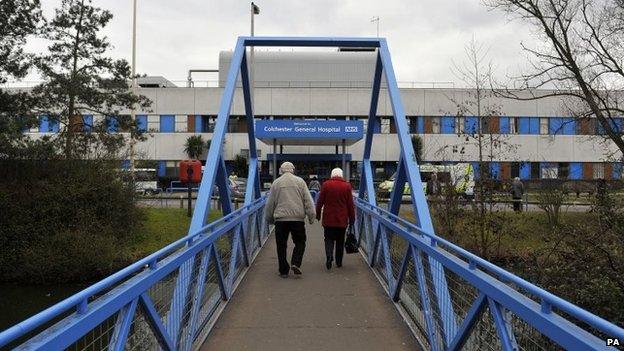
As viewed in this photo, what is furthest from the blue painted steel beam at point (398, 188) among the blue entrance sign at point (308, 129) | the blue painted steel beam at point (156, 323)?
the blue entrance sign at point (308, 129)

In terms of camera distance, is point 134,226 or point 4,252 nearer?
point 4,252

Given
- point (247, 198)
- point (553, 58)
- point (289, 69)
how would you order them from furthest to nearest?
point (289, 69), point (553, 58), point (247, 198)

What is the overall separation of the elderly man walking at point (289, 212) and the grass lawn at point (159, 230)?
8.15m

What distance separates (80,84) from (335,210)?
13.0m

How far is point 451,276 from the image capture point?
4.17 meters

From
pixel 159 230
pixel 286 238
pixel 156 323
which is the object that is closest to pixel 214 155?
pixel 286 238

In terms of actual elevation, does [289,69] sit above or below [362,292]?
above

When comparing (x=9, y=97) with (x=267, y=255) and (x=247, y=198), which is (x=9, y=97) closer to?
(x=247, y=198)

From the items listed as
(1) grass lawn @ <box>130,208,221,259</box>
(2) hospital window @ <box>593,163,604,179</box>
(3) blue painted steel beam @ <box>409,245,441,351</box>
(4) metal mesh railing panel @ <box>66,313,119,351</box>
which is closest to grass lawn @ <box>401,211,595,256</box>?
(3) blue painted steel beam @ <box>409,245,441,351</box>

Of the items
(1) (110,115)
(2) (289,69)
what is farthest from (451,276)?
(2) (289,69)

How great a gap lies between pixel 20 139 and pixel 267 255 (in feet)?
28.7

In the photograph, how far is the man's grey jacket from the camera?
24.2ft

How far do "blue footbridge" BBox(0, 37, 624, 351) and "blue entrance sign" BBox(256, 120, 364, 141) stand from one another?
16.1 m

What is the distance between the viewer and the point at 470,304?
3744mm
